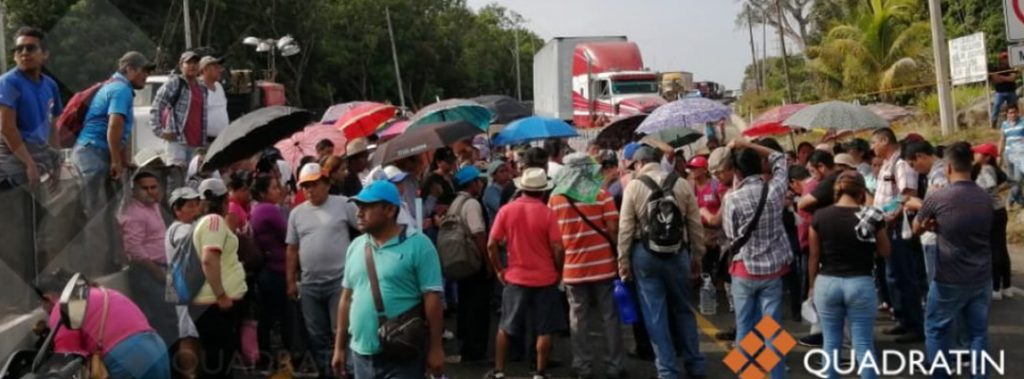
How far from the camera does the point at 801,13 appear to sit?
197ft

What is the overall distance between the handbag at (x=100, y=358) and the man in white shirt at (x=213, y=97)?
14.2 feet

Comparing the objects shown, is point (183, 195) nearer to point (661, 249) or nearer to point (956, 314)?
point (661, 249)

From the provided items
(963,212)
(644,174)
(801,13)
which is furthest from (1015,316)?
(801,13)

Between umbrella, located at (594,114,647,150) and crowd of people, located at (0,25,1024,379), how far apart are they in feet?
24.0

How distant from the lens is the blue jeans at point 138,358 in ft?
17.4

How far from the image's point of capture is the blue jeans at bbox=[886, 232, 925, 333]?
921 centimetres

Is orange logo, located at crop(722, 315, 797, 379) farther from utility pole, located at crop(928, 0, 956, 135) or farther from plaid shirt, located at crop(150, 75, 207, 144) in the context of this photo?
utility pole, located at crop(928, 0, 956, 135)

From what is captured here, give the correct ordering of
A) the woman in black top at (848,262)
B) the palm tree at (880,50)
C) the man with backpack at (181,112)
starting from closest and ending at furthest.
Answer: the woman in black top at (848,262)
the man with backpack at (181,112)
the palm tree at (880,50)

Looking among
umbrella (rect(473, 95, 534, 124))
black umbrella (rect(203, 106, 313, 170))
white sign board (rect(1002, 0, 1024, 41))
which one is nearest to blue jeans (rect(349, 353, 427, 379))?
black umbrella (rect(203, 106, 313, 170))

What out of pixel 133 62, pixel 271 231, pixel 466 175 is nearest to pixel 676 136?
pixel 466 175

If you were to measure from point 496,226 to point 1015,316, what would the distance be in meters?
5.22

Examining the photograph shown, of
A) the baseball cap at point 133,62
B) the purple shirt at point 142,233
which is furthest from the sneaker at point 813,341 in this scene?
the baseball cap at point 133,62

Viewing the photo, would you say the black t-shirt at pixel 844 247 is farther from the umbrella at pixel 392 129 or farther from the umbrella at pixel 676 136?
the umbrella at pixel 676 136

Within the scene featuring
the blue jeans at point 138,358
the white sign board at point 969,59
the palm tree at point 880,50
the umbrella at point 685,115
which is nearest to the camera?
the blue jeans at point 138,358
